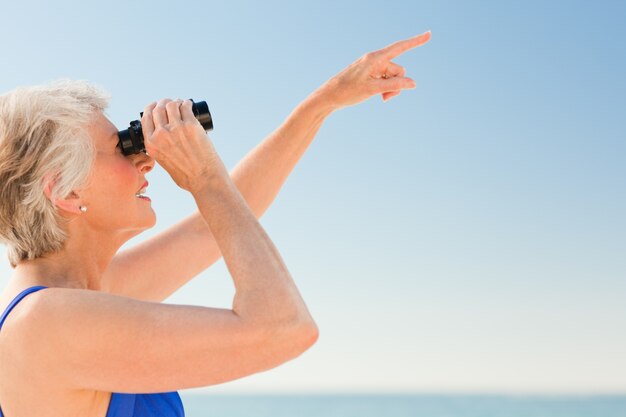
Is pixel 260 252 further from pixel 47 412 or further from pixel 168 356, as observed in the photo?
pixel 47 412

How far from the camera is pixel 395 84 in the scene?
212cm

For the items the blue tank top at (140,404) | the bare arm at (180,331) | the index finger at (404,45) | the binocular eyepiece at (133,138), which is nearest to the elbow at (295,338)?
the bare arm at (180,331)

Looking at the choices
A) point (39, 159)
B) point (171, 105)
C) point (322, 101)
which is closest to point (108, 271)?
point (39, 159)

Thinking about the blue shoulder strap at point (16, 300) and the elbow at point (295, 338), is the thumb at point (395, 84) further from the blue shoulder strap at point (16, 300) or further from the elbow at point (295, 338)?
the blue shoulder strap at point (16, 300)

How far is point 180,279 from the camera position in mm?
2262

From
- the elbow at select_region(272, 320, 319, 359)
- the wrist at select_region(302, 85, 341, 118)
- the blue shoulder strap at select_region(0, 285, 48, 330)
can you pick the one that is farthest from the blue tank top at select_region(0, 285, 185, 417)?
the wrist at select_region(302, 85, 341, 118)

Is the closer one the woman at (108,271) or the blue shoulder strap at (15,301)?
the woman at (108,271)

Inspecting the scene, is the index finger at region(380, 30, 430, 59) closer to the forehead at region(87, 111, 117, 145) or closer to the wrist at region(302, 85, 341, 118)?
the wrist at region(302, 85, 341, 118)

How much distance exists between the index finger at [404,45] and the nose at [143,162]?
2.33 ft

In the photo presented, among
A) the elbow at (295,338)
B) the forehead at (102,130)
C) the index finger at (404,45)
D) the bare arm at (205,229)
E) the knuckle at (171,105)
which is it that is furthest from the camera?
the bare arm at (205,229)

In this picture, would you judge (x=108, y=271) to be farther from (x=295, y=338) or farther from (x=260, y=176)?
(x=295, y=338)

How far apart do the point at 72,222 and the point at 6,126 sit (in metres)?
0.26

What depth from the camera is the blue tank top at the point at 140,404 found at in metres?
1.57

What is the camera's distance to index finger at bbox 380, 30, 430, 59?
2.05m
